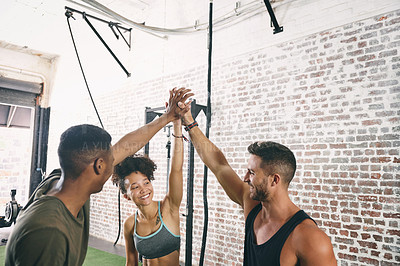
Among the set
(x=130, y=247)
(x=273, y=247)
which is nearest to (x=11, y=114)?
(x=130, y=247)

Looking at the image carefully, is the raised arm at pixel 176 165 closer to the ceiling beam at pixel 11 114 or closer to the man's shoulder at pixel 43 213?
the man's shoulder at pixel 43 213

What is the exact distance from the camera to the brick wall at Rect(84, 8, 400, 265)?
9.32 ft

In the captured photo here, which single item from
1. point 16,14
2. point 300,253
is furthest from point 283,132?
point 16,14

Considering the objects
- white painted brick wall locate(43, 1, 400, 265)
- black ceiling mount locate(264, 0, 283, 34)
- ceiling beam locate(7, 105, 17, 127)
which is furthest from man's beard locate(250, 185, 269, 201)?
ceiling beam locate(7, 105, 17, 127)

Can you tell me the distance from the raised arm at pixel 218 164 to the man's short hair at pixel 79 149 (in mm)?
1030

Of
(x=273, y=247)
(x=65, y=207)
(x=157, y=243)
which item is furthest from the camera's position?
(x=157, y=243)

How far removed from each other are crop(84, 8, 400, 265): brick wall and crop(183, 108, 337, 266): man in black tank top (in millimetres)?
1409

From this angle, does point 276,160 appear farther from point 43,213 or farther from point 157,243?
point 43,213

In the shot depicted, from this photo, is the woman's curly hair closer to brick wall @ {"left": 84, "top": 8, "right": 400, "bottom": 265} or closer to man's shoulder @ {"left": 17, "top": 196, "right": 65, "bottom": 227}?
man's shoulder @ {"left": 17, "top": 196, "right": 65, "bottom": 227}

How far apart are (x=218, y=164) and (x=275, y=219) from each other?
0.79 m

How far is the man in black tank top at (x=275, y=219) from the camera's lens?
1.50 m

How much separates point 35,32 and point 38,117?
7.66 feet

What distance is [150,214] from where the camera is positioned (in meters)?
2.41

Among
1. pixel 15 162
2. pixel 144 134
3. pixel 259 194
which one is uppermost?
pixel 144 134
